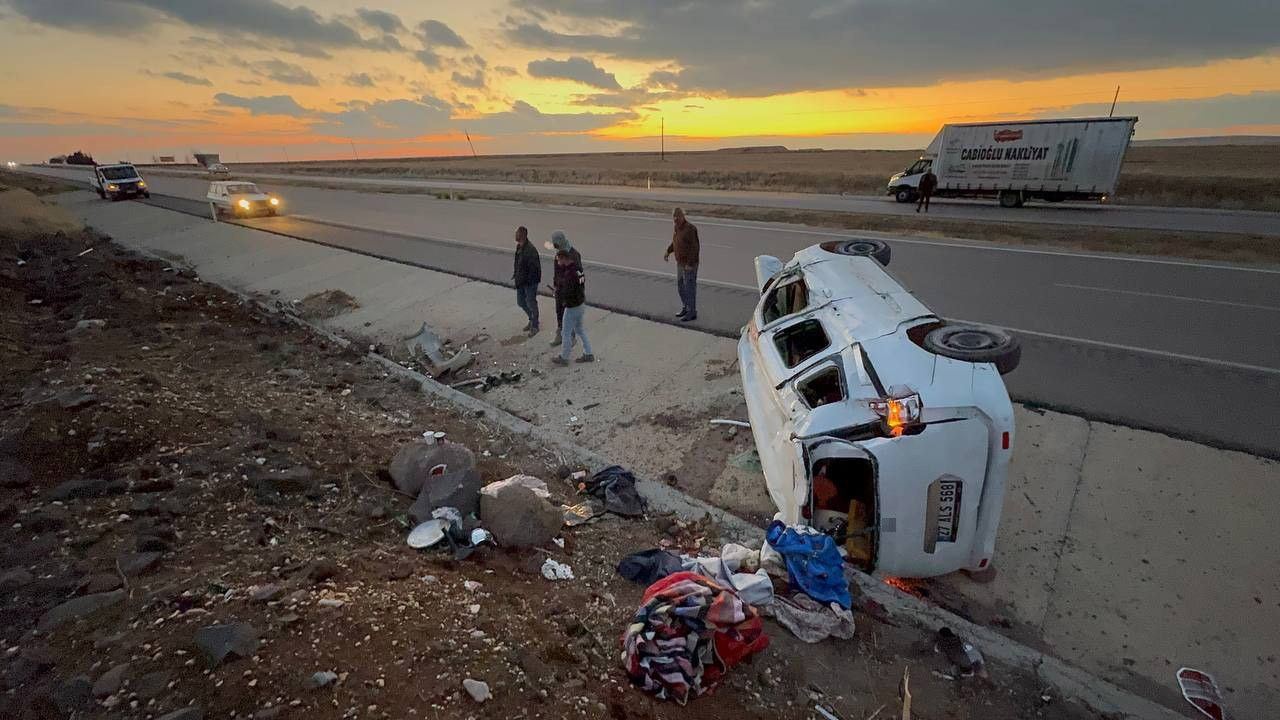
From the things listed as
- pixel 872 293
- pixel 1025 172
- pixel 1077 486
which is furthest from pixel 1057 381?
pixel 1025 172

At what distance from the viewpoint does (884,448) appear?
13.5 ft

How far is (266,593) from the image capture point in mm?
3605

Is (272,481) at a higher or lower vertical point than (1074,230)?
lower

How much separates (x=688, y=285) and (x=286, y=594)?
25.9ft

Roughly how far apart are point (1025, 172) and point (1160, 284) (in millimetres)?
14936

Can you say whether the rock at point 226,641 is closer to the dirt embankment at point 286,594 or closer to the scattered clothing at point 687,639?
the dirt embankment at point 286,594

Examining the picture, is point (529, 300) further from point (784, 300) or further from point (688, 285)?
point (784, 300)

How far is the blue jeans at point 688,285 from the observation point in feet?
34.0

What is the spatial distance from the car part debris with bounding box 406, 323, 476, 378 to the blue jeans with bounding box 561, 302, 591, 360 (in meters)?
1.65

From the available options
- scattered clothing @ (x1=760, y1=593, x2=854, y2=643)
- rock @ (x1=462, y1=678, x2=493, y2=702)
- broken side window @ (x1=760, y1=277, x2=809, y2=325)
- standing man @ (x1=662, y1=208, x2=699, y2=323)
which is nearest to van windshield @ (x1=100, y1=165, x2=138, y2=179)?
standing man @ (x1=662, y1=208, x2=699, y2=323)

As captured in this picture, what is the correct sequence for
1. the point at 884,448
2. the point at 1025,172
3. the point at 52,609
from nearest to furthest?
the point at 52,609 → the point at 884,448 → the point at 1025,172

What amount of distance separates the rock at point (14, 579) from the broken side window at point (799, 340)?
5729mm

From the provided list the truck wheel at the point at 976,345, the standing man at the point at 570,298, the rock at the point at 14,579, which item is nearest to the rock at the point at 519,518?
the rock at the point at 14,579

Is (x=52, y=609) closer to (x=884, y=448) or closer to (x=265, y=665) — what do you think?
(x=265, y=665)
